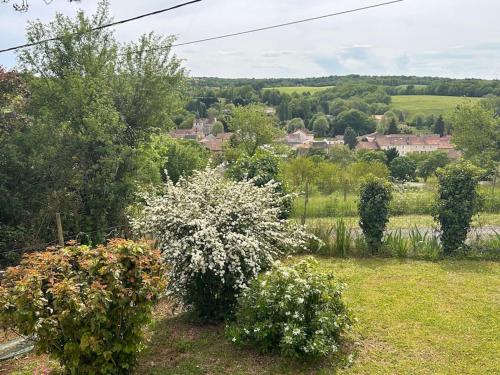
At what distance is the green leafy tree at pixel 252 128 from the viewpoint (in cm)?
3272

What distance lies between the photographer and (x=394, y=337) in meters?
5.96

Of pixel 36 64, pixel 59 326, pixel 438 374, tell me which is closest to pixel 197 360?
pixel 59 326

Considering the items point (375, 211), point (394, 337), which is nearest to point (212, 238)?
point (394, 337)

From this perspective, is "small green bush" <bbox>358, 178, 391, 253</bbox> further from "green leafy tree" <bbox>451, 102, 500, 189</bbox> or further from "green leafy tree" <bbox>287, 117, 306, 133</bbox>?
"green leafy tree" <bbox>287, 117, 306, 133</bbox>

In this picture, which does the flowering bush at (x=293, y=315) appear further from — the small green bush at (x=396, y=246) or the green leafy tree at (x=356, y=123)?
the green leafy tree at (x=356, y=123)

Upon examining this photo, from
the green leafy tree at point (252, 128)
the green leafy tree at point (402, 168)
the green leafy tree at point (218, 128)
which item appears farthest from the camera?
the green leafy tree at point (218, 128)

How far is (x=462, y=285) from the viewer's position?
317 inches

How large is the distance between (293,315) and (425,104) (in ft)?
A: 329

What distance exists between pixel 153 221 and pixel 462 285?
565 centimetres

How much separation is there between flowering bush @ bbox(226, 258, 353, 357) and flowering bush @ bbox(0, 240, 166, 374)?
4.63 feet

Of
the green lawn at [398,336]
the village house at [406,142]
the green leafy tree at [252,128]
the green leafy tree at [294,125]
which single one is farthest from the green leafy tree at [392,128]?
the green lawn at [398,336]

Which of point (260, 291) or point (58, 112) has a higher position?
point (58, 112)

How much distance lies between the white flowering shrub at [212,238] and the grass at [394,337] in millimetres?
598

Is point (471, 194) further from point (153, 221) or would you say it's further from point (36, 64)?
point (36, 64)
